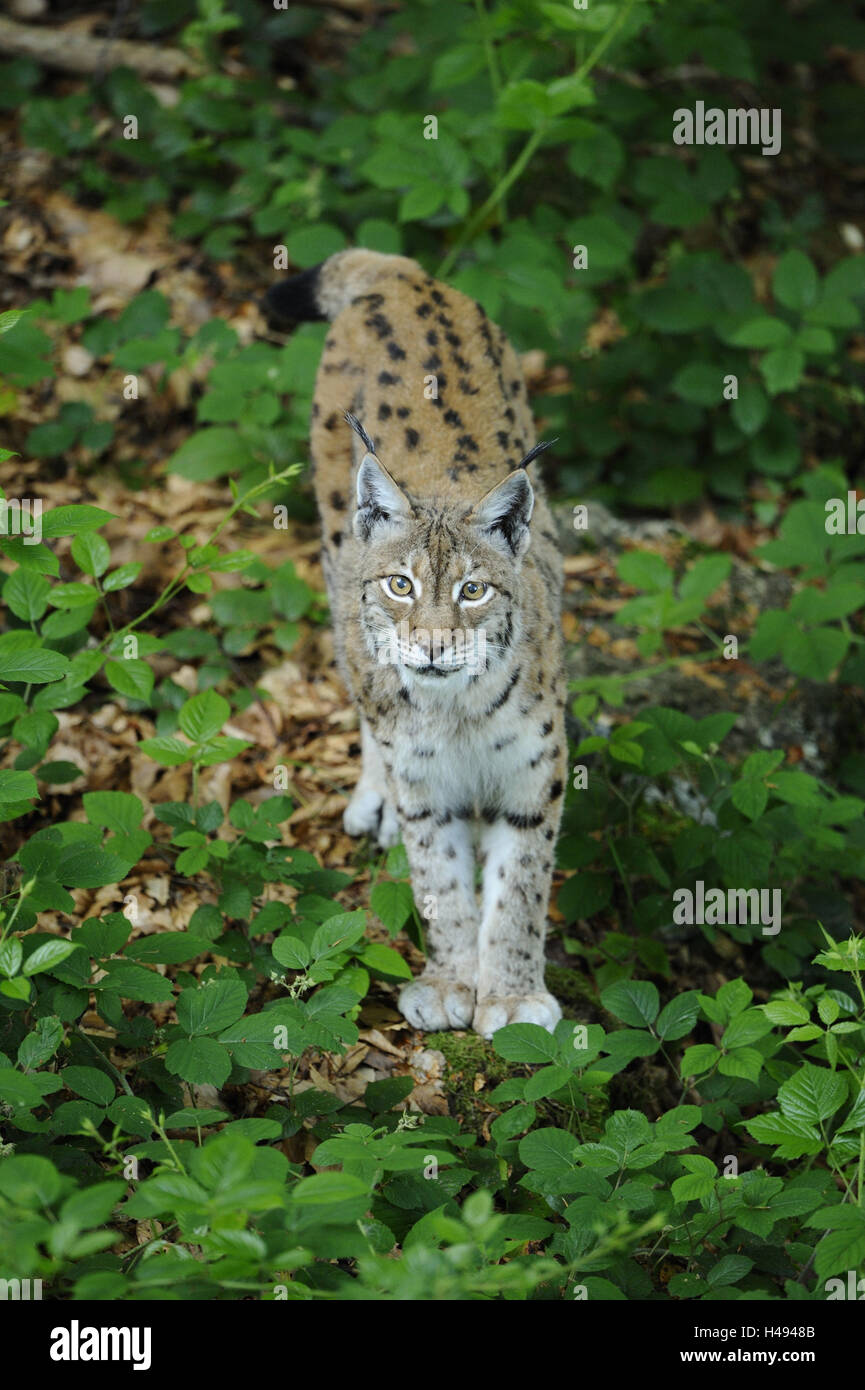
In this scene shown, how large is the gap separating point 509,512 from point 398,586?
410mm

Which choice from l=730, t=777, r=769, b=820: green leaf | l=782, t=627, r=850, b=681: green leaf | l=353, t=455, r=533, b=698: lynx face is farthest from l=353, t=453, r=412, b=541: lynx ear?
l=782, t=627, r=850, b=681: green leaf

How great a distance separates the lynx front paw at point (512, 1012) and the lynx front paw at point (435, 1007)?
5 cm

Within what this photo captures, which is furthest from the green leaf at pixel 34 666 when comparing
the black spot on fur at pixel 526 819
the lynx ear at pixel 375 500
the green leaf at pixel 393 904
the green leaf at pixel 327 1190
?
the black spot on fur at pixel 526 819

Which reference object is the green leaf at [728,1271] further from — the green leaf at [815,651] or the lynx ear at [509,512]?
the green leaf at [815,651]

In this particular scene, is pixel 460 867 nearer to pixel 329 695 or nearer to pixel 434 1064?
pixel 434 1064

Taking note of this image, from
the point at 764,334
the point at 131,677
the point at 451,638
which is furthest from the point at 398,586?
the point at 764,334

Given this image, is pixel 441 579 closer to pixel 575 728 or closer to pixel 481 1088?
pixel 481 1088

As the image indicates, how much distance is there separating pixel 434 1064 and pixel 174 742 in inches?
50.8

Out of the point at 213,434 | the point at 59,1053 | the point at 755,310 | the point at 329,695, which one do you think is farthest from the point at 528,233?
the point at 59,1053

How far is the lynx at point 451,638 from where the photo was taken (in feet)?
12.6

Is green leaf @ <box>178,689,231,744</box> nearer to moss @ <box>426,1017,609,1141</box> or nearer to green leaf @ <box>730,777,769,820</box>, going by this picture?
moss @ <box>426,1017,609,1141</box>

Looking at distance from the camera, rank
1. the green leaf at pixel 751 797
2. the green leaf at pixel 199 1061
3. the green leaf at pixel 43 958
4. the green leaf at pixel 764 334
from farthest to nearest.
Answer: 1. the green leaf at pixel 764 334
2. the green leaf at pixel 751 797
3. the green leaf at pixel 199 1061
4. the green leaf at pixel 43 958

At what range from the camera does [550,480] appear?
7.33 meters

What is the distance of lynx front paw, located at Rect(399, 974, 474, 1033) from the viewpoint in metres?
4.09
